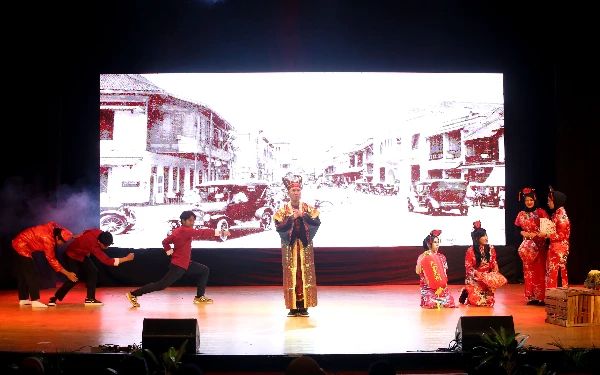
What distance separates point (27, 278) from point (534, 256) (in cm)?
580

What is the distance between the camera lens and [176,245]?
8.23m

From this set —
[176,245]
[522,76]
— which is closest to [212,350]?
[176,245]

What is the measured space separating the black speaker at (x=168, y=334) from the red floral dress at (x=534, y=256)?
437cm

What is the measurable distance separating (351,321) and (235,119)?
4076 mm

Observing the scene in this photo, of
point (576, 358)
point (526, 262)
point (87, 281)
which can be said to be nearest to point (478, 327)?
point (576, 358)

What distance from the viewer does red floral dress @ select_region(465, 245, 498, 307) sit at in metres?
7.97

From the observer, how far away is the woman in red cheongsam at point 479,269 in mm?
7973

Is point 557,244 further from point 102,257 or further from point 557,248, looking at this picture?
point 102,257

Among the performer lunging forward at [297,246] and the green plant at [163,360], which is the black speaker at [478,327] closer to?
the green plant at [163,360]

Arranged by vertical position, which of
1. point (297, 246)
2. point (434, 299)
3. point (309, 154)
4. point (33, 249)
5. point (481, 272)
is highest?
point (309, 154)

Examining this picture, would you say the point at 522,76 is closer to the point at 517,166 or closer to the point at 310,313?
the point at 517,166

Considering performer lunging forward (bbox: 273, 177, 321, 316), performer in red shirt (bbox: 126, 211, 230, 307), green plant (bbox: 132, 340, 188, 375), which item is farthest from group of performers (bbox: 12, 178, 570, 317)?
green plant (bbox: 132, 340, 188, 375)

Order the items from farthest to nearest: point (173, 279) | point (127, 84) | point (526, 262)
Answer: point (127, 84), point (173, 279), point (526, 262)

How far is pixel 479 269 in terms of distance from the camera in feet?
26.3
